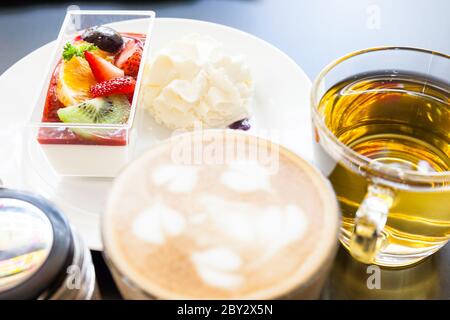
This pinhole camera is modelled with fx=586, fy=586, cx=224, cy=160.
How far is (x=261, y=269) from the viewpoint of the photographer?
599mm

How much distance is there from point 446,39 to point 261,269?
0.89 m

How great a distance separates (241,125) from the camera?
42.8 inches

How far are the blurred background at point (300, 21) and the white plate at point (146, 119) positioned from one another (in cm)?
11

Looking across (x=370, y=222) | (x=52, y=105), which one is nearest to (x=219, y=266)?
(x=370, y=222)

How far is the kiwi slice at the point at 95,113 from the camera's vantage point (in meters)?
0.96

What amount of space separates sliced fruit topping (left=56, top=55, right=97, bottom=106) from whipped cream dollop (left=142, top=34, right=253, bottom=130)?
4.4 inches

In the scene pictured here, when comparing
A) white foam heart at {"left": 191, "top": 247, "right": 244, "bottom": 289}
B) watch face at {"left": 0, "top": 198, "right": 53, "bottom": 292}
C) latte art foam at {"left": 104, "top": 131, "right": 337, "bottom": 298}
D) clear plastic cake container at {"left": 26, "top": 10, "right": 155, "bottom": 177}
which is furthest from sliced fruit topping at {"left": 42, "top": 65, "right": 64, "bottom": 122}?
white foam heart at {"left": 191, "top": 247, "right": 244, "bottom": 289}

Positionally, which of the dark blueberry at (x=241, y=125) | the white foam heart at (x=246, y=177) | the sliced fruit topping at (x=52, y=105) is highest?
the white foam heart at (x=246, y=177)

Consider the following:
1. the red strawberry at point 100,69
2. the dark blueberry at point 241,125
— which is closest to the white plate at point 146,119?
the dark blueberry at point 241,125

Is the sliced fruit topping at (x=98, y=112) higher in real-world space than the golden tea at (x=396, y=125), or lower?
lower

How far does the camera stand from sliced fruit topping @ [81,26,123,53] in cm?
108

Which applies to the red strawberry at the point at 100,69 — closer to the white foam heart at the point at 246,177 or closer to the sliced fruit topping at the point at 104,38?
the sliced fruit topping at the point at 104,38

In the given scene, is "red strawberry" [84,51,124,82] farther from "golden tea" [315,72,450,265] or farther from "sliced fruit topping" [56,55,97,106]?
"golden tea" [315,72,450,265]
